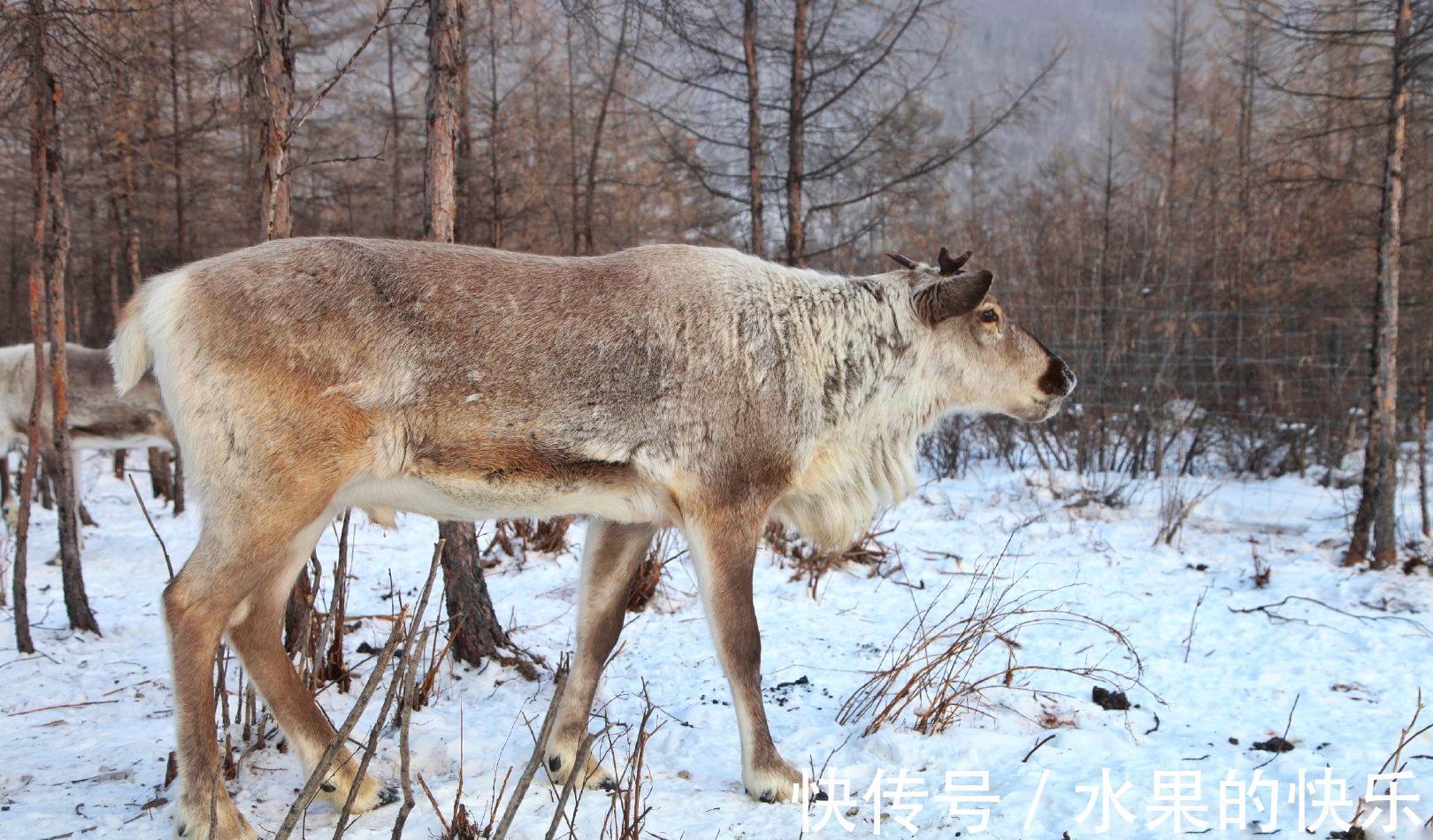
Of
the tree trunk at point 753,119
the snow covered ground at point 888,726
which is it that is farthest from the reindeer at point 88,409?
the tree trunk at point 753,119

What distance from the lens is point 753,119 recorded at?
10195 mm

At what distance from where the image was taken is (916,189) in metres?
10.6

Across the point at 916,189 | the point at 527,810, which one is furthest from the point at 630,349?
the point at 916,189

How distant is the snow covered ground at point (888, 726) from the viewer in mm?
3197

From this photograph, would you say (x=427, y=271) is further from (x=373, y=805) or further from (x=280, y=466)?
(x=373, y=805)

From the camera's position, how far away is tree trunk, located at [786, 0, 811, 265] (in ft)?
32.8

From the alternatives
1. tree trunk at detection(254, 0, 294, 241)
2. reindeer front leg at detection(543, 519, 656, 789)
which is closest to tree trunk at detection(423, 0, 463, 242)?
tree trunk at detection(254, 0, 294, 241)

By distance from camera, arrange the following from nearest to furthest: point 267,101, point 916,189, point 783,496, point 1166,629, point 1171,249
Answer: point 783,496 → point 267,101 → point 1166,629 → point 916,189 → point 1171,249

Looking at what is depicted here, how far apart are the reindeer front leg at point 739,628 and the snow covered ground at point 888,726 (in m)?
0.13

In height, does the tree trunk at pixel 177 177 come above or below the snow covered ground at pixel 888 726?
above

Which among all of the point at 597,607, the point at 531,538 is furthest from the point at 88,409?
the point at 597,607

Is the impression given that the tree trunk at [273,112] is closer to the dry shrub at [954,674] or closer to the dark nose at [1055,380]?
the dry shrub at [954,674]

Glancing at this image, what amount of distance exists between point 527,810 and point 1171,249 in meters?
12.3

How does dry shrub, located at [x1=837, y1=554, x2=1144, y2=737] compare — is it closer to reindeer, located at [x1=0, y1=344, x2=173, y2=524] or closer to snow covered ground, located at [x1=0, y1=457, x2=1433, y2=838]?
snow covered ground, located at [x1=0, y1=457, x2=1433, y2=838]
